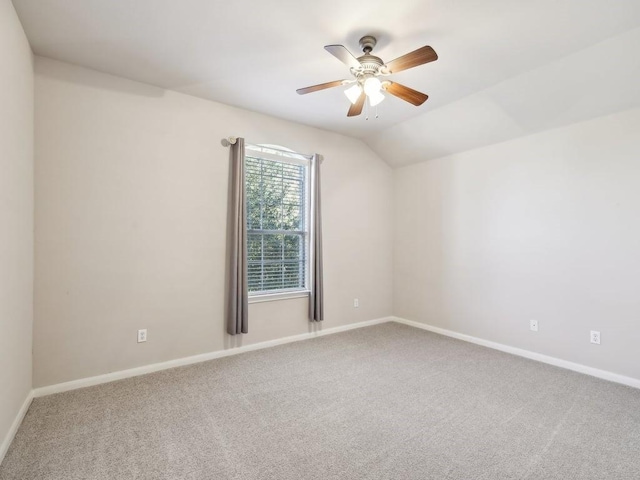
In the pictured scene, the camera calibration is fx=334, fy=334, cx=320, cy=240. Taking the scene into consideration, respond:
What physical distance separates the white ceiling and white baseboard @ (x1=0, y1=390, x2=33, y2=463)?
2.62m

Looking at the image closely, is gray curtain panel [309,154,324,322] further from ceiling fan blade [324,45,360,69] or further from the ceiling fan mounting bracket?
ceiling fan blade [324,45,360,69]

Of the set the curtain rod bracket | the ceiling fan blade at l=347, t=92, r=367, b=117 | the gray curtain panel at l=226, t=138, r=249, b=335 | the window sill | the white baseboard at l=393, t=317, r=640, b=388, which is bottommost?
the white baseboard at l=393, t=317, r=640, b=388

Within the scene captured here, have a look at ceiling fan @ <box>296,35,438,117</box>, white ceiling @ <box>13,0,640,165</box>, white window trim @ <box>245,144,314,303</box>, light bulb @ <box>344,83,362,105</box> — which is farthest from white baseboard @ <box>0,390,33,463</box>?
light bulb @ <box>344,83,362,105</box>

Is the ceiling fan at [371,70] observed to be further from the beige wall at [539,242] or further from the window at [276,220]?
the beige wall at [539,242]

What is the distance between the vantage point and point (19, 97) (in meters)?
2.22

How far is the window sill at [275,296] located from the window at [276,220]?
47mm

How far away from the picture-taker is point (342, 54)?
2135 mm

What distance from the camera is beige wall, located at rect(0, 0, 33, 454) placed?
1.91 m

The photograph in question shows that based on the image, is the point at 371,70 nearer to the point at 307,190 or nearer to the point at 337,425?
the point at 307,190

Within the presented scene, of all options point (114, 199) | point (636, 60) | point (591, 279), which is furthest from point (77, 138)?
point (591, 279)

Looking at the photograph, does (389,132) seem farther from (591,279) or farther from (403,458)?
(403,458)

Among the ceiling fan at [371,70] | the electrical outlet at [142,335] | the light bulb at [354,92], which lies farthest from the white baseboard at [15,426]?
the light bulb at [354,92]

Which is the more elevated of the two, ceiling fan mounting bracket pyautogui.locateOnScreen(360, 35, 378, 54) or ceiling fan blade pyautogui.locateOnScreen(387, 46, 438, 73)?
ceiling fan mounting bracket pyautogui.locateOnScreen(360, 35, 378, 54)

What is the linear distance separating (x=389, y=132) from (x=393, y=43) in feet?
6.33
